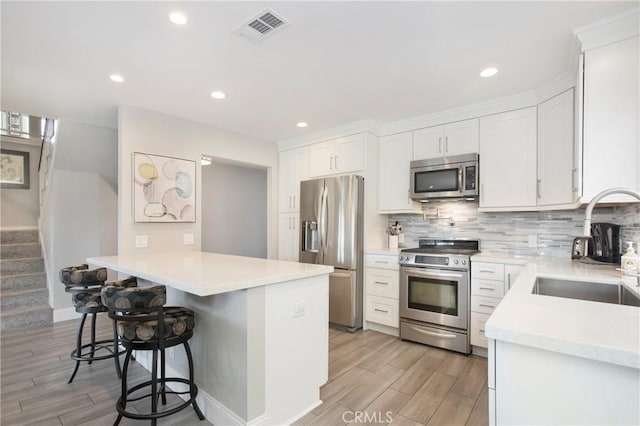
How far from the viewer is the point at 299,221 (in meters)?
4.29

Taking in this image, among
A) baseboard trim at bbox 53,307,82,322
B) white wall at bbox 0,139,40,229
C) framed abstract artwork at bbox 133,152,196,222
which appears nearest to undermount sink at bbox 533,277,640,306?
framed abstract artwork at bbox 133,152,196,222

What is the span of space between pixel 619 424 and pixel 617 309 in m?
0.47

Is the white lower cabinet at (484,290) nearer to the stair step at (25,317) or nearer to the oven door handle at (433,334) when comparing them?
the oven door handle at (433,334)

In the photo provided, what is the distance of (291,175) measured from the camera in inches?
178

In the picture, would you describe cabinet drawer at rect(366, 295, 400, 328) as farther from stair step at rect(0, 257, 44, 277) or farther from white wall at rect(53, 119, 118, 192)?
stair step at rect(0, 257, 44, 277)

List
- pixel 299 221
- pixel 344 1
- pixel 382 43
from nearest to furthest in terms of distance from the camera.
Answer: pixel 344 1, pixel 382 43, pixel 299 221

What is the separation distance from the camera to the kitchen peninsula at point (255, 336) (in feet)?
5.53

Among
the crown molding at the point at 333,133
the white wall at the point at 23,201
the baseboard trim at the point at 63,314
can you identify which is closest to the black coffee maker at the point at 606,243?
the crown molding at the point at 333,133

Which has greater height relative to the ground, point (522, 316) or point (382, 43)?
point (382, 43)

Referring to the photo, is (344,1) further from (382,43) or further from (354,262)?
(354,262)

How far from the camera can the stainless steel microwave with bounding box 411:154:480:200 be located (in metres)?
3.17

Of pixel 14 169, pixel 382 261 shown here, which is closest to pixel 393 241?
pixel 382 261

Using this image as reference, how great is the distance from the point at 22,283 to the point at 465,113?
6.02 meters

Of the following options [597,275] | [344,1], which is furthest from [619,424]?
[344,1]
